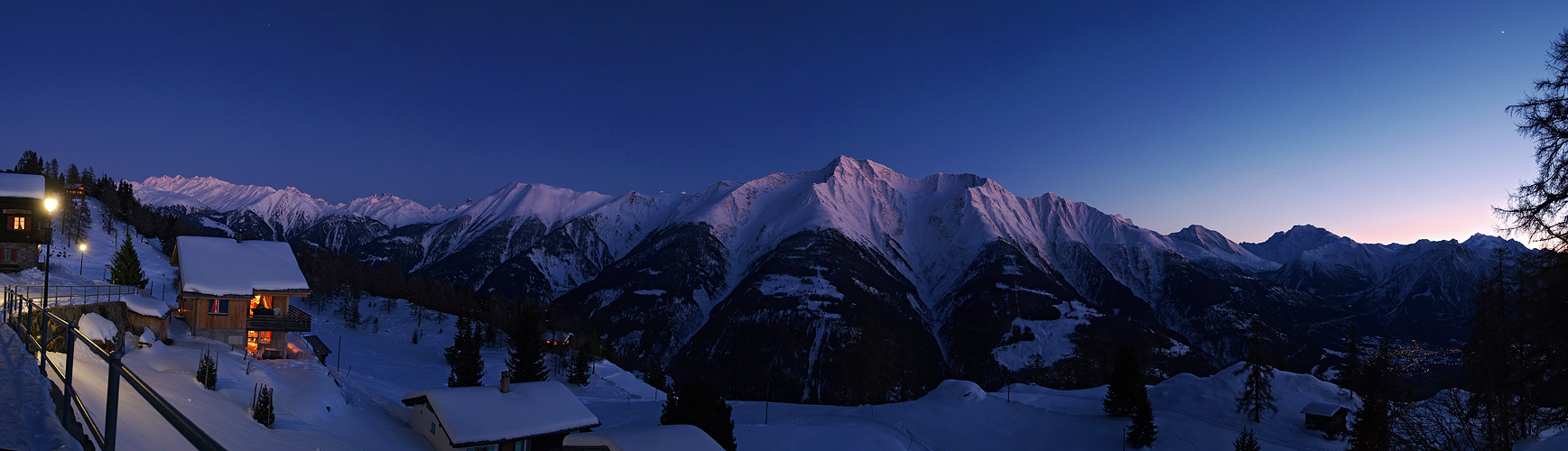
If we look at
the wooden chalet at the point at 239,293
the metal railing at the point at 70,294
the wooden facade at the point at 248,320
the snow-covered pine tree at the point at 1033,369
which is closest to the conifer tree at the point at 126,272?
the metal railing at the point at 70,294

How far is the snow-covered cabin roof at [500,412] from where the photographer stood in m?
29.5

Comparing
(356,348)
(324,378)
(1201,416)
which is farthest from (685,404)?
(1201,416)

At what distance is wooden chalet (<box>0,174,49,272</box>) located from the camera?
1932 inches

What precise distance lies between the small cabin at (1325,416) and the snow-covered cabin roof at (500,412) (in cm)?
6186

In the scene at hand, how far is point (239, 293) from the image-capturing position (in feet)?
127

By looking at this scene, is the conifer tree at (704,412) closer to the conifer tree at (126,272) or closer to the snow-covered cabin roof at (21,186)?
the conifer tree at (126,272)

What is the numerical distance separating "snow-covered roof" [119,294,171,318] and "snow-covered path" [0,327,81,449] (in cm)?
3274

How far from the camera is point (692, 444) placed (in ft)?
95.5

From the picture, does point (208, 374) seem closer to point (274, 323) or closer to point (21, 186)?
point (274, 323)

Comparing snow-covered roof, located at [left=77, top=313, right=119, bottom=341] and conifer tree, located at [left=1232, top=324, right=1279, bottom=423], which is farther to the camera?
conifer tree, located at [left=1232, top=324, right=1279, bottom=423]

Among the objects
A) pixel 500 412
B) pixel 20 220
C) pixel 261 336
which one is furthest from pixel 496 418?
pixel 20 220

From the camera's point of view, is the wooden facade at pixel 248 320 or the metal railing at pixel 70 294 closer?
the metal railing at pixel 70 294

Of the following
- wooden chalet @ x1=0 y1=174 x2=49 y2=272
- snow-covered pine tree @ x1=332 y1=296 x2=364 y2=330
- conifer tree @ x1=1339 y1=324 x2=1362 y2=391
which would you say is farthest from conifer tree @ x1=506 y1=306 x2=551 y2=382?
conifer tree @ x1=1339 y1=324 x2=1362 y2=391

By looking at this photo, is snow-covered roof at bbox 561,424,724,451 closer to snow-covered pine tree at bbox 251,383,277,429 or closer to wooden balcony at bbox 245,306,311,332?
snow-covered pine tree at bbox 251,383,277,429
